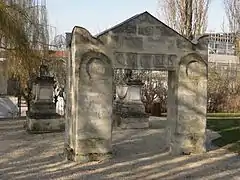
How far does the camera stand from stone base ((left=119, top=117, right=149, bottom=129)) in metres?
14.3

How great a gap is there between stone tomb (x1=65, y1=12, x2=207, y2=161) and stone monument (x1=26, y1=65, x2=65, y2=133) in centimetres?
441

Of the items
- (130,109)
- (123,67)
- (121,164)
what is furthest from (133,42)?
(130,109)

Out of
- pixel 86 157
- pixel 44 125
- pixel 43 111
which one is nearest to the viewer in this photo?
pixel 86 157

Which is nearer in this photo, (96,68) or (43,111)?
(96,68)

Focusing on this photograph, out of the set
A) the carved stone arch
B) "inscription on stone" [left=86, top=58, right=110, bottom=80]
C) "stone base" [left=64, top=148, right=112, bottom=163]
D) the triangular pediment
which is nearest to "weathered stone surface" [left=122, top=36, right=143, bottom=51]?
the triangular pediment

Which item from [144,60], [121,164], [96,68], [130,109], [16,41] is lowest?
[121,164]

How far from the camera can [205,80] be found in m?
9.59

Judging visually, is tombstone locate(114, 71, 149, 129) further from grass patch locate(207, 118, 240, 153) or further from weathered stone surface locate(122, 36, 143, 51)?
weathered stone surface locate(122, 36, 143, 51)

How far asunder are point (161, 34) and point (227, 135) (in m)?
5.01

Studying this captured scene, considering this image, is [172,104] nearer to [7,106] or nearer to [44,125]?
[44,125]

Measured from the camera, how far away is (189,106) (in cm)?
954

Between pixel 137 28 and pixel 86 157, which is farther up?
pixel 137 28

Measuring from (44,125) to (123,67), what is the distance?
17.9 feet

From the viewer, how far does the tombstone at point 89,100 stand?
870 centimetres
